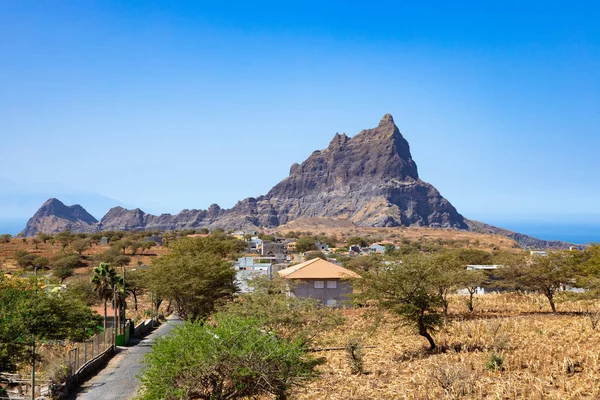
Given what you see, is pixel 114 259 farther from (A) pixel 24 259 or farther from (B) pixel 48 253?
(B) pixel 48 253

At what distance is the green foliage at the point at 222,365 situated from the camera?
13484 millimetres

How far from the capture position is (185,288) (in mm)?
37969

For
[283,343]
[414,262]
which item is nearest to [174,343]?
[283,343]

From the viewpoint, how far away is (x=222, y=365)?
1372 cm

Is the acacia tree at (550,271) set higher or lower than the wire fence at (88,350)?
higher

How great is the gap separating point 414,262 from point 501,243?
499 ft

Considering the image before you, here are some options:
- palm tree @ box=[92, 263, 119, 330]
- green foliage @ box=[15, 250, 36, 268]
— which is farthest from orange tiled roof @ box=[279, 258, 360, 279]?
green foliage @ box=[15, 250, 36, 268]

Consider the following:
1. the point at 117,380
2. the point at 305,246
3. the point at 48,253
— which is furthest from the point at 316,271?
the point at 305,246

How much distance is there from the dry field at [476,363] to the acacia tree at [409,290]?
5.10ft

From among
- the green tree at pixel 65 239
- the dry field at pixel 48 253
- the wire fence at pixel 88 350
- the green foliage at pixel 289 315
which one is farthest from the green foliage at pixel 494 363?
the green tree at pixel 65 239

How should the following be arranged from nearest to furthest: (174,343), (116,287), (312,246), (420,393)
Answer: (174,343) < (420,393) < (116,287) < (312,246)

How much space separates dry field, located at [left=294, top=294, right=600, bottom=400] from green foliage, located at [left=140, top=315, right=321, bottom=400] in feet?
17.9

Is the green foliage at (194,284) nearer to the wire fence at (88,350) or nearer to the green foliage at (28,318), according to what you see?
the wire fence at (88,350)

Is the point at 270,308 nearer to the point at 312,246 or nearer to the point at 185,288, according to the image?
the point at 185,288
